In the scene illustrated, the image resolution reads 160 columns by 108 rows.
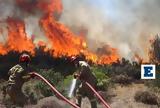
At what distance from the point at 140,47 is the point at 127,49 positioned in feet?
2.85

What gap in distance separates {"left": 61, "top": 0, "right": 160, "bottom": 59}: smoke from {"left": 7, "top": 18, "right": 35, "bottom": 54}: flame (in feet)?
8.16

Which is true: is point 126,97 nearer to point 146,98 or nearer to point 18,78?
point 146,98

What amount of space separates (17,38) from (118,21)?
5.89 m

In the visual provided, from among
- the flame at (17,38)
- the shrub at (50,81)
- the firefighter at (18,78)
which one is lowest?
the firefighter at (18,78)

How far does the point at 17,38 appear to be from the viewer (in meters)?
28.9

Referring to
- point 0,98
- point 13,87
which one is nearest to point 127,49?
point 0,98

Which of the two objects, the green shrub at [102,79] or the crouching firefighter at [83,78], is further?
the green shrub at [102,79]

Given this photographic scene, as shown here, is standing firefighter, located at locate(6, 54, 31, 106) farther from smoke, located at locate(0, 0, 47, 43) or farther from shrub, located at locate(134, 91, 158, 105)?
smoke, located at locate(0, 0, 47, 43)

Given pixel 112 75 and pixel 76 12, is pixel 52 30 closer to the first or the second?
pixel 76 12

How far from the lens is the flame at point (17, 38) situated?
28766 millimetres

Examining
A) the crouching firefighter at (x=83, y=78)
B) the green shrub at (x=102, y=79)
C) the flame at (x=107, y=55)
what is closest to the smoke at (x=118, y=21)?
the flame at (x=107, y=55)

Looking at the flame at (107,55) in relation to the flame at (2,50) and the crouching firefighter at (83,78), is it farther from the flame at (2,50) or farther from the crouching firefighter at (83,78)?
the crouching firefighter at (83,78)

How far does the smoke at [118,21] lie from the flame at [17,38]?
2.49 meters

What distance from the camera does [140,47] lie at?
3038cm
